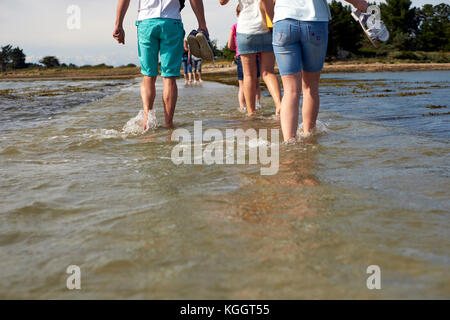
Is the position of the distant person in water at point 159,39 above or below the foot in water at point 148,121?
above

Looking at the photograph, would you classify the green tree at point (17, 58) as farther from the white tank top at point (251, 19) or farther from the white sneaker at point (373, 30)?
the white sneaker at point (373, 30)

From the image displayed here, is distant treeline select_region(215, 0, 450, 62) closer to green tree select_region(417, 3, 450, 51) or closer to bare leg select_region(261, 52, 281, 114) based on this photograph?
green tree select_region(417, 3, 450, 51)

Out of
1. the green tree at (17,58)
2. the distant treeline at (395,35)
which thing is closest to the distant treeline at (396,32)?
the distant treeline at (395,35)

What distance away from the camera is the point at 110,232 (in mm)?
2072

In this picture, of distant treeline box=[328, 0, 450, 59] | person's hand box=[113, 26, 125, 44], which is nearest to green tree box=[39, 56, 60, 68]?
distant treeline box=[328, 0, 450, 59]

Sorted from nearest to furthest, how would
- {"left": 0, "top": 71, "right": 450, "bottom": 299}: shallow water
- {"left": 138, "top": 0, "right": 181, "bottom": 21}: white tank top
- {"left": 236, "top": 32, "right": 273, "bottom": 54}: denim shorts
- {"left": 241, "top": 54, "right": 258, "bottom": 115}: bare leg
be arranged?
{"left": 0, "top": 71, "right": 450, "bottom": 299}: shallow water → {"left": 138, "top": 0, "right": 181, "bottom": 21}: white tank top → {"left": 236, "top": 32, "right": 273, "bottom": 54}: denim shorts → {"left": 241, "top": 54, "right": 258, "bottom": 115}: bare leg

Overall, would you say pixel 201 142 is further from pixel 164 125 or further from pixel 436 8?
pixel 436 8

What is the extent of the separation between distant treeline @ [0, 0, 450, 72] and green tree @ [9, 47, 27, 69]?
59.4 ft

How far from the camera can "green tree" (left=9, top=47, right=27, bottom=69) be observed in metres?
120

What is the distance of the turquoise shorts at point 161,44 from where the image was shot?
5.12 meters

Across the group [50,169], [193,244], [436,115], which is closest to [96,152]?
[50,169]

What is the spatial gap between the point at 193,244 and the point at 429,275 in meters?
0.97

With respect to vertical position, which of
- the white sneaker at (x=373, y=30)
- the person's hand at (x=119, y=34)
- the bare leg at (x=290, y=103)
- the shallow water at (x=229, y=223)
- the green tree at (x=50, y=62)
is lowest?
the shallow water at (x=229, y=223)

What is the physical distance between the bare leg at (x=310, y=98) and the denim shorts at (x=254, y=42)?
5.00 ft
